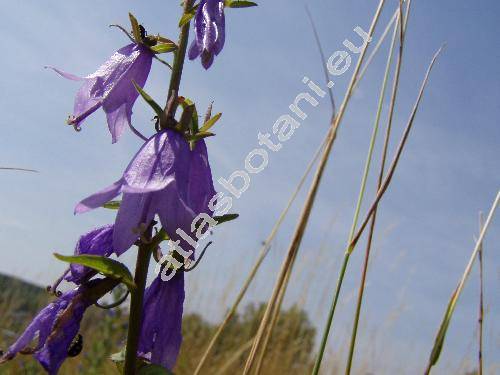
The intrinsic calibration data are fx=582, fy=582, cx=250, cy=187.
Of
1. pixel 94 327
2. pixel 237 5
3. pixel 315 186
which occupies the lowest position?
pixel 94 327

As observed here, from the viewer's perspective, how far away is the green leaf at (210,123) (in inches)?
48.3

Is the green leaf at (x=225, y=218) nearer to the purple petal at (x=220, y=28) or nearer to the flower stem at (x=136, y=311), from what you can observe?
the flower stem at (x=136, y=311)

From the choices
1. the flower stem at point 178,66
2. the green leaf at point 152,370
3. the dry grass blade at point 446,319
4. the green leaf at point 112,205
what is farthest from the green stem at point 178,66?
the dry grass blade at point 446,319

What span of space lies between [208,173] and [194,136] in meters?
0.08

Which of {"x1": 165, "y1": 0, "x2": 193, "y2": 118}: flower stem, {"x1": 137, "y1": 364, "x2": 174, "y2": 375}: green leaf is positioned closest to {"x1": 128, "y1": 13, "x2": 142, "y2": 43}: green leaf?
{"x1": 165, "y1": 0, "x2": 193, "y2": 118}: flower stem

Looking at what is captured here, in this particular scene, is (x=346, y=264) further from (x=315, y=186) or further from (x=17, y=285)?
(x=17, y=285)

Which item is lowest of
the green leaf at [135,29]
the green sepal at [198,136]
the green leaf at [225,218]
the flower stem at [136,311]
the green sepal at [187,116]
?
the flower stem at [136,311]

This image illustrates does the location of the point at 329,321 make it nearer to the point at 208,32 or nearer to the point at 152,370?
the point at 152,370

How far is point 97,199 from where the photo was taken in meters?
1.11

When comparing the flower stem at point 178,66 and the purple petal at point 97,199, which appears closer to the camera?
the purple petal at point 97,199

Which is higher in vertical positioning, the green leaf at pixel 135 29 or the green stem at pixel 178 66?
the green leaf at pixel 135 29

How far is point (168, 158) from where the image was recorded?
120cm

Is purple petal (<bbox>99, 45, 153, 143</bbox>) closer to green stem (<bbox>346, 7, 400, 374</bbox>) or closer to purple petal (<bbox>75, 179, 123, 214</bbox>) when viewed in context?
purple petal (<bbox>75, 179, 123, 214</bbox>)

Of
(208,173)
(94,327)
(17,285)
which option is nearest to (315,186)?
(208,173)
